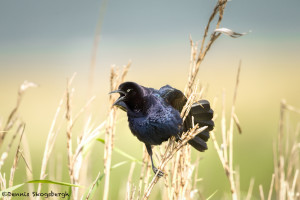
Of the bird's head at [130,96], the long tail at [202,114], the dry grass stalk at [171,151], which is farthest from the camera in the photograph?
the long tail at [202,114]

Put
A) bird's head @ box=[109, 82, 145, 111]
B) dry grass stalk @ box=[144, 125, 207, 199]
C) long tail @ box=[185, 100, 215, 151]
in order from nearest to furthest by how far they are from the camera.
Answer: dry grass stalk @ box=[144, 125, 207, 199]
bird's head @ box=[109, 82, 145, 111]
long tail @ box=[185, 100, 215, 151]

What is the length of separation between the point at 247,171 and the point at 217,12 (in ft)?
11.0

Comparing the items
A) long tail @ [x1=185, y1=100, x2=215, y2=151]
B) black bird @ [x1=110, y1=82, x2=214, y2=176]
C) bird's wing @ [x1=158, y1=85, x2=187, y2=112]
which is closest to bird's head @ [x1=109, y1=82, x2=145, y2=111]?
black bird @ [x1=110, y1=82, x2=214, y2=176]

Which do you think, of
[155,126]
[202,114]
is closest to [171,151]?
[155,126]

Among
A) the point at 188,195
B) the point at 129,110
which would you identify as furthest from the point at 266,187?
the point at 129,110

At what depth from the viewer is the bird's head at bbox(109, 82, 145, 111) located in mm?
1732

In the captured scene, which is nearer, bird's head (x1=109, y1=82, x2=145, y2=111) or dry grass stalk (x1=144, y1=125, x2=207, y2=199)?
dry grass stalk (x1=144, y1=125, x2=207, y2=199)

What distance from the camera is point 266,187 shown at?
14.4ft

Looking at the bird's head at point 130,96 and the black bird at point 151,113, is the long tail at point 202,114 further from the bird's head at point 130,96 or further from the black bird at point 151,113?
the bird's head at point 130,96

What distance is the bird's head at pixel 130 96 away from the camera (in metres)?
1.73

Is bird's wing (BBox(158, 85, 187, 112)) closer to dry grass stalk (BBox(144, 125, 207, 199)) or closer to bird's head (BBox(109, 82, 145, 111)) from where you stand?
bird's head (BBox(109, 82, 145, 111))

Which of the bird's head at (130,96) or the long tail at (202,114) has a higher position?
the bird's head at (130,96)

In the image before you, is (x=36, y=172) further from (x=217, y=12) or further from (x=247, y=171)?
(x=217, y=12)

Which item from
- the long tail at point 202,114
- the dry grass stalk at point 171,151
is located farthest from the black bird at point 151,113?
the dry grass stalk at point 171,151
